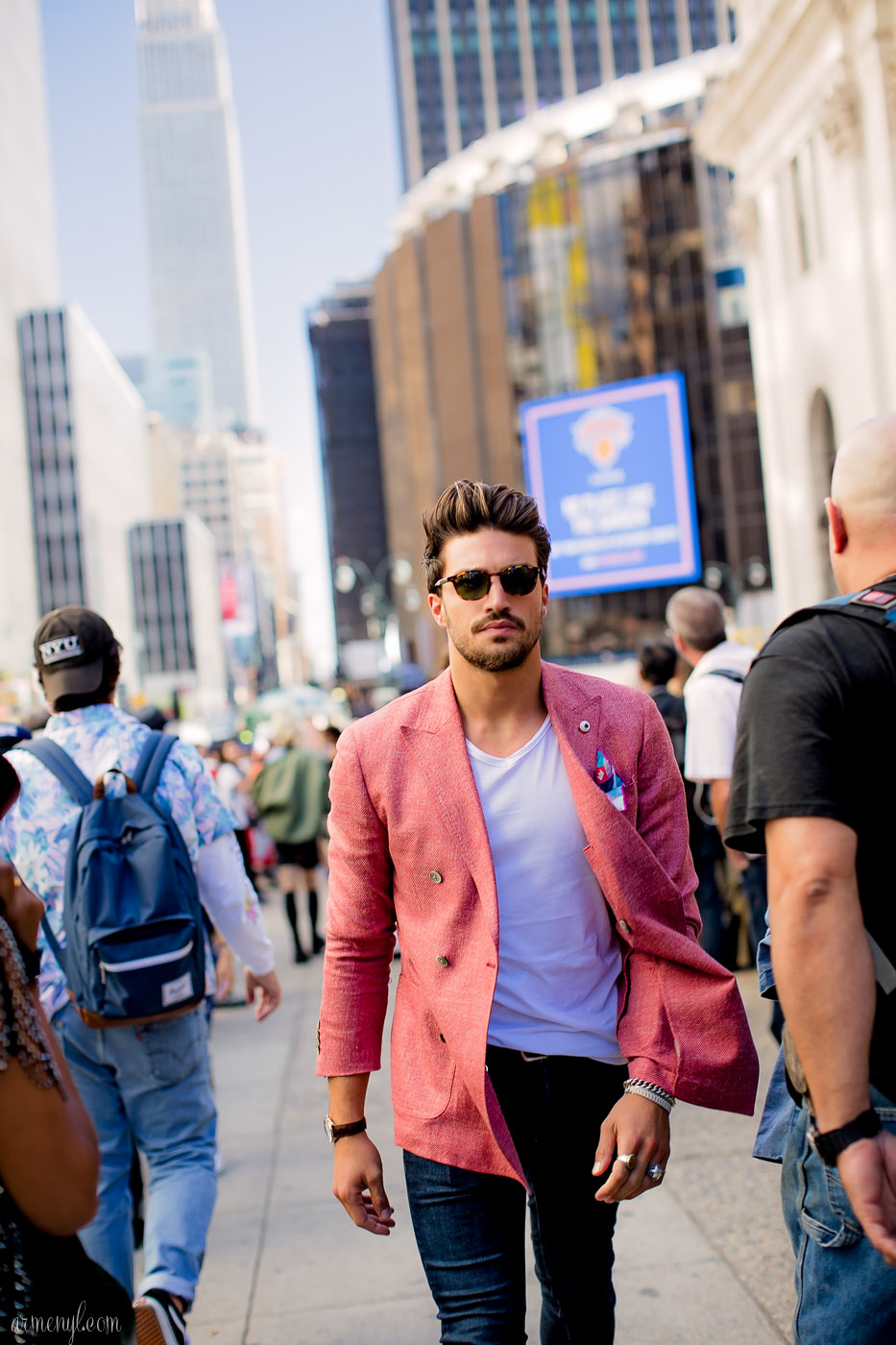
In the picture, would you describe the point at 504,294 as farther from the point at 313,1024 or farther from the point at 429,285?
the point at 313,1024

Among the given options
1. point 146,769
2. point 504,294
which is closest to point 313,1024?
point 146,769

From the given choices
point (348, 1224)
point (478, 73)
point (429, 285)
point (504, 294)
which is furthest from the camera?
point (478, 73)

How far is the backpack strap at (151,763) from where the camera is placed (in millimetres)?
3713

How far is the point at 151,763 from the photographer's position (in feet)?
12.3

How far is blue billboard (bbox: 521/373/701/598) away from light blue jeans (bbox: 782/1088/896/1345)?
18.4 m

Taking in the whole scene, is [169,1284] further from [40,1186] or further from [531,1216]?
[40,1186]

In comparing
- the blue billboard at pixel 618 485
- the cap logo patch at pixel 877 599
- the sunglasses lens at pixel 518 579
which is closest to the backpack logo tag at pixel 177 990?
the sunglasses lens at pixel 518 579

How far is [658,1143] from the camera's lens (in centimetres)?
245

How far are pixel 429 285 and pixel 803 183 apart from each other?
58156 mm

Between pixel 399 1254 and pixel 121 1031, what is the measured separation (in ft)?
5.51

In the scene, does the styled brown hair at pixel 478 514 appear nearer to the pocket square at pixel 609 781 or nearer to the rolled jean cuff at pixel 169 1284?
the pocket square at pixel 609 781

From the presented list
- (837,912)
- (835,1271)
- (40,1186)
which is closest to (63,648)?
(40,1186)

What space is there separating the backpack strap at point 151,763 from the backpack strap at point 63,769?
0.46 ft

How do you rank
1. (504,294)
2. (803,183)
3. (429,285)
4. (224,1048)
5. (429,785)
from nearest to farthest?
(429,785), (224,1048), (803,183), (504,294), (429,285)
